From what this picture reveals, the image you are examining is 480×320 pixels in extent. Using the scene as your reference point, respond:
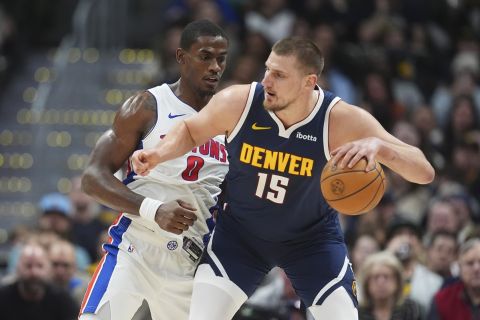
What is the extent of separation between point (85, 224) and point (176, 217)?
6.12 metres

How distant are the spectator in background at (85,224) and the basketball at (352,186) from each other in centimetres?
615

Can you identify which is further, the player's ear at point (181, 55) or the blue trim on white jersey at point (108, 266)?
the player's ear at point (181, 55)

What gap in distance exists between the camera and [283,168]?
248 inches

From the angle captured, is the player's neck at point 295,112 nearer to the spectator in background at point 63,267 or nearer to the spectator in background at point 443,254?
the spectator in background at point 443,254

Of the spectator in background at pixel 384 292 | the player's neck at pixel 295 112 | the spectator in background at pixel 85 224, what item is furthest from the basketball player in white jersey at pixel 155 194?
the spectator in background at pixel 85 224

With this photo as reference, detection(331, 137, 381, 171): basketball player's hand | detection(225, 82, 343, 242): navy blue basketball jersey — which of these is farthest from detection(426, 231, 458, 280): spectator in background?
detection(331, 137, 381, 171): basketball player's hand

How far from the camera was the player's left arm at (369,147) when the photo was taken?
572cm

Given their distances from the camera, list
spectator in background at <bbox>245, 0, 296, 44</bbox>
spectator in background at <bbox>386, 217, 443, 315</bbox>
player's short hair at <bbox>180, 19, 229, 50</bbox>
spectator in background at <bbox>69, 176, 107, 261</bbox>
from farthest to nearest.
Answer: spectator in background at <bbox>245, 0, 296, 44</bbox>
spectator in background at <bbox>69, 176, 107, 261</bbox>
spectator in background at <bbox>386, 217, 443, 315</bbox>
player's short hair at <bbox>180, 19, 229, 50</bbox>

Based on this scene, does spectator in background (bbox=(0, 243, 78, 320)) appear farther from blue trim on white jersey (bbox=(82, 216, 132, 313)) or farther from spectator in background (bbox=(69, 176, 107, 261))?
blue trim on white jersey (bbox=(82, 216, 132, 313))

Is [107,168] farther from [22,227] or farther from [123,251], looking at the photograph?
[22,227]

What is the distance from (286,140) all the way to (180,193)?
35.3 inches

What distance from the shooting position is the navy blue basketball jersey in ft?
20.7

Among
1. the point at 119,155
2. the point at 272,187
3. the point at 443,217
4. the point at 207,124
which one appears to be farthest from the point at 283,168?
the point at 443,217

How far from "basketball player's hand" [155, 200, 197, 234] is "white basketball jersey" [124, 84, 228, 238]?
1.27 feet
